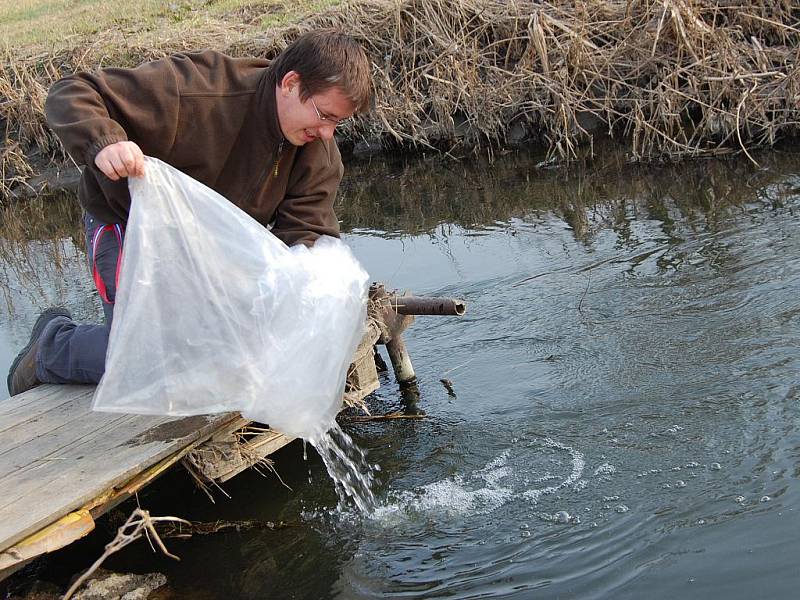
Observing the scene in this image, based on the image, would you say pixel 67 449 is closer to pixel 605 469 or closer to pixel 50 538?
pixel 50 538

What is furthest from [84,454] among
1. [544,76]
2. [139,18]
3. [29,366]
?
[139,18]

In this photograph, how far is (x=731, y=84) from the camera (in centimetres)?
883

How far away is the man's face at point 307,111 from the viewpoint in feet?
10.9

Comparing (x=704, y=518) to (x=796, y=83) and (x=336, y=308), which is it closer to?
(x=336, y=308)

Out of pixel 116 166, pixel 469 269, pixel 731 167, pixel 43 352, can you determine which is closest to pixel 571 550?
pixel 116 166

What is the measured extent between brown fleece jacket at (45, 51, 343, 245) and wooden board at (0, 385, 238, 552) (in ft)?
2.65

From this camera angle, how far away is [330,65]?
3.22m

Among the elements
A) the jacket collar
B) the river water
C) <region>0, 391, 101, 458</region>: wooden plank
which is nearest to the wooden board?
<region>0, 391, 101, 458</region>: wooden plank

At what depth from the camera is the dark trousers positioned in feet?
12.1

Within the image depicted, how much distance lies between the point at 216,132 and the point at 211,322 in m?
0.79

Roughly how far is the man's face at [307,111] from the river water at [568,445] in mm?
1539

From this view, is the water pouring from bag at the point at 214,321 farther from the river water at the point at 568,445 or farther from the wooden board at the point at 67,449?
the river water at the point at 568,445

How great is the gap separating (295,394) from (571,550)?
3.68 ft

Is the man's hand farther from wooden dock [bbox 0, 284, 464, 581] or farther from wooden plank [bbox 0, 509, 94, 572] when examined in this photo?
wooden plank [bbox 0, 509, 94, 572]
